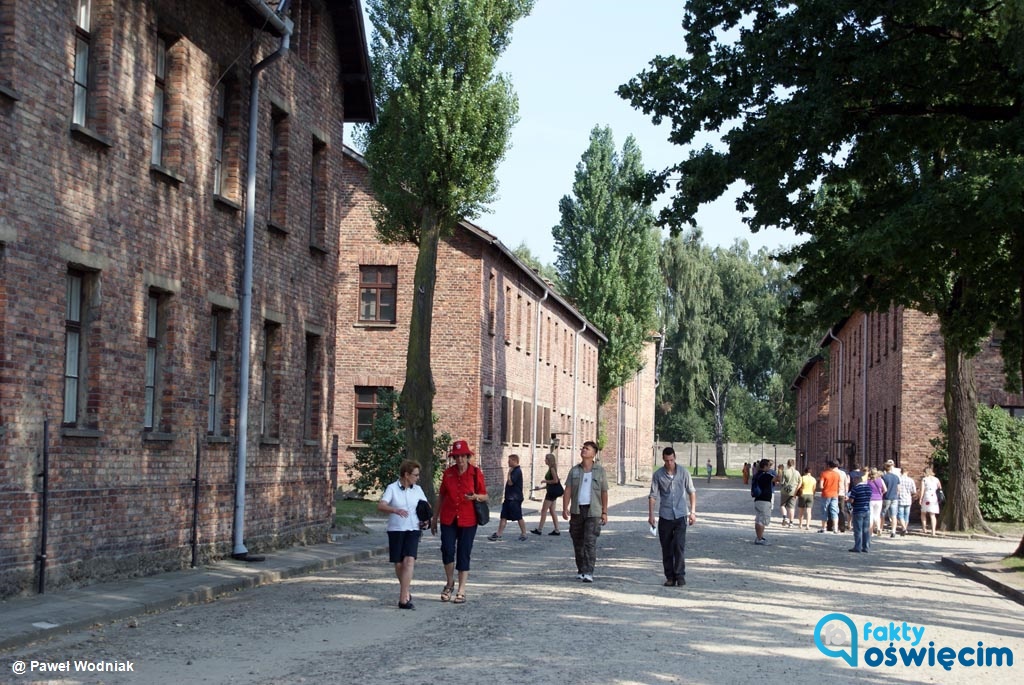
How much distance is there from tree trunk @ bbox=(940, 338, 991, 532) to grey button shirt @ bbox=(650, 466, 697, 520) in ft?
47.9

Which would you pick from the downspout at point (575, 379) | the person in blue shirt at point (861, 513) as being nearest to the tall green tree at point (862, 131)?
the person in blue shirt at point (861, 513)

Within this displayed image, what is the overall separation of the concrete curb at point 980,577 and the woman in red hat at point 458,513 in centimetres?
730

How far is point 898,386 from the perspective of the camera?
39.0m

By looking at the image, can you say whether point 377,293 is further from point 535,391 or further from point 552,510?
point 552,510

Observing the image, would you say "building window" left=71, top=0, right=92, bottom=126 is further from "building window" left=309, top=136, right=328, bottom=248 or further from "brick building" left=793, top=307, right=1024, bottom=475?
"brick building" left=793, top=307, right=1024, bottom=475

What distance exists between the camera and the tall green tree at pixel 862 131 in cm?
1905

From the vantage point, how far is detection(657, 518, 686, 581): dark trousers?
56.6ft

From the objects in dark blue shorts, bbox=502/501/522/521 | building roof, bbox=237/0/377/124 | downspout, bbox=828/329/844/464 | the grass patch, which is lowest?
the grass patch

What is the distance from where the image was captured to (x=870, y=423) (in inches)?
1879

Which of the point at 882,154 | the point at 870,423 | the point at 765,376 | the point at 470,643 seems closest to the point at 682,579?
the point at 470,643

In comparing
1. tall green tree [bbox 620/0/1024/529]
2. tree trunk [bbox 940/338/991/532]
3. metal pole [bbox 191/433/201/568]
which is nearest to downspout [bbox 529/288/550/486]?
tree trunk [bbox 940/338/991/532]

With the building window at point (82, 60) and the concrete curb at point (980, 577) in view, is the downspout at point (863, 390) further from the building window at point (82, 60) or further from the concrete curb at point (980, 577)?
the building window at point (82, 60)

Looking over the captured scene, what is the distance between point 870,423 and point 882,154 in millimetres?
27440

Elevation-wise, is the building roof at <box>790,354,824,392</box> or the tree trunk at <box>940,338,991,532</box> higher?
the building roof at <box>790,354,824,392</box>
